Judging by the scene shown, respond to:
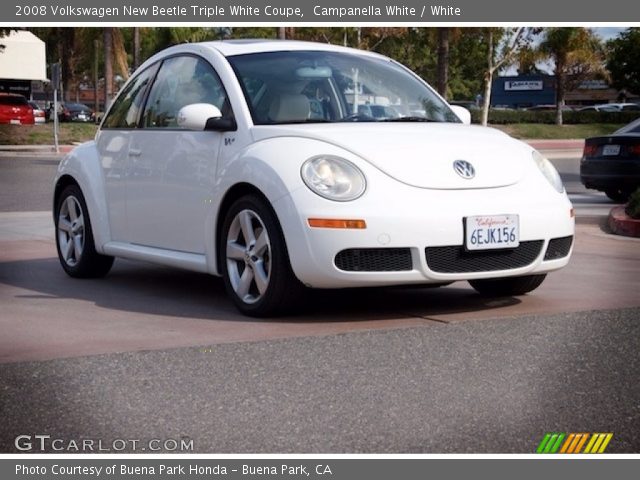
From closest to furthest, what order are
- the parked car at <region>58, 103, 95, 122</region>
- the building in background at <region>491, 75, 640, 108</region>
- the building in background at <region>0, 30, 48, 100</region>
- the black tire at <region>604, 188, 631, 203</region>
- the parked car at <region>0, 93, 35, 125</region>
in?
the black tire at <region>604, 188, 631, 203</region>
the parked car at <region>0, 93, 35, 125</region>
the building in background at <region>0, 30, 48, 100</region>
the parked car at <region>58, 103, 95, 122</region>
the building in background at <region>491, 75, 640, 108</region>

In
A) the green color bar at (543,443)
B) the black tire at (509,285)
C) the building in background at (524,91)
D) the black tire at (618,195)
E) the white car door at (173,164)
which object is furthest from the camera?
the building in background at (524,91)

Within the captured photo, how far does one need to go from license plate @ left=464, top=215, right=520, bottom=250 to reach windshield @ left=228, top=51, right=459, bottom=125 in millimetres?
1087

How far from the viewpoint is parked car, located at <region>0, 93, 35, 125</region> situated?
3925 cm

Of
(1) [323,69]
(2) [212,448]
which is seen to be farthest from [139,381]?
(1) [323,69]

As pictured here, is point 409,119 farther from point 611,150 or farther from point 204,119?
point 611,150

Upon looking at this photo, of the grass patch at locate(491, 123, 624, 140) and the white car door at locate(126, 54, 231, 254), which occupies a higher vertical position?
the white car door at locate(126, 54, 231, 254)

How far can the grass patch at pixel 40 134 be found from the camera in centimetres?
3588

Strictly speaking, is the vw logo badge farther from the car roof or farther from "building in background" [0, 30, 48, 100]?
"building in background" [0, 30, 48, 100]

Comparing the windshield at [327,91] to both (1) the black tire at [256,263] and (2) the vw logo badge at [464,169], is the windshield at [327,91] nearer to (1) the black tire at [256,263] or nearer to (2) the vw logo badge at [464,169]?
(1) the black tire at [256,263]

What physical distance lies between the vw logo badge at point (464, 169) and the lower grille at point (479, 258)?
39 cm

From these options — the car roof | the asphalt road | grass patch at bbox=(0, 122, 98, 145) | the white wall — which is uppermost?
the white wall

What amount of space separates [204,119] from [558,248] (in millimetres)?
2131

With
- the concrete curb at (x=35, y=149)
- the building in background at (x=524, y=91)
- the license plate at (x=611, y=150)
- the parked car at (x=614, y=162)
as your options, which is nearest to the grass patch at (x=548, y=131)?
the concrete curb at (x=35, y=149)

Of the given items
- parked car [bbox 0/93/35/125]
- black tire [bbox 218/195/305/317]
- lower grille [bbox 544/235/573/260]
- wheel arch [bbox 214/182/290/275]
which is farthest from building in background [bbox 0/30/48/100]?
lower grille [bbox 544/235/573/260]
